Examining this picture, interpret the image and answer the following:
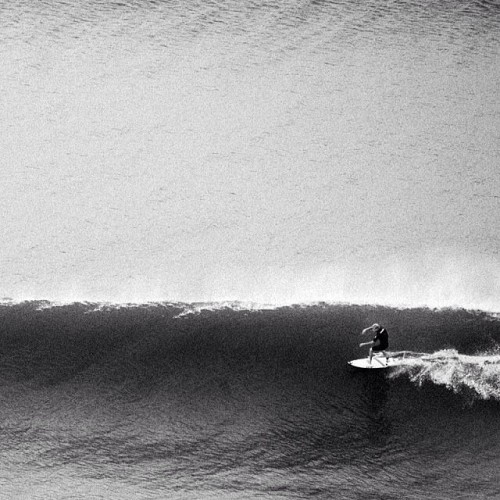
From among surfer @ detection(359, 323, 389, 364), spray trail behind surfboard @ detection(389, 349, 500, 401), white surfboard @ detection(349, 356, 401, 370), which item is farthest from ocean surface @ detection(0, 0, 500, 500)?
surfer @ detection(359, 323, 389, 364)

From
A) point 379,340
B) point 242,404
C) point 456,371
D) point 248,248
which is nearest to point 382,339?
point 379,340

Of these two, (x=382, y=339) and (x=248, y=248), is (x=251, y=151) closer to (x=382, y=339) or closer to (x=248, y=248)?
(x=248, y=248)

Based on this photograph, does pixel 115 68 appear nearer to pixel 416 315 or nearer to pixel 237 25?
pixel 237 25

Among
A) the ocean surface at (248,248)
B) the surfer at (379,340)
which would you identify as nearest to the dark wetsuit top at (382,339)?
the surfer at (379,340)

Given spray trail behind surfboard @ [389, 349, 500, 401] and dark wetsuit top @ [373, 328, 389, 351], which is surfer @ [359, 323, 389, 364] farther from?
spray trail behind surfboard @ [389, 349, 500, 401]

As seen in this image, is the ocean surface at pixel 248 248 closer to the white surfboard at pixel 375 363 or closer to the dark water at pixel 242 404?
the dark water at pixel 242 404

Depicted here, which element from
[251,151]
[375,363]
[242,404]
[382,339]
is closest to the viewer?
[242,404]

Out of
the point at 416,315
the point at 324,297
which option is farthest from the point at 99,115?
the point at 416,315
